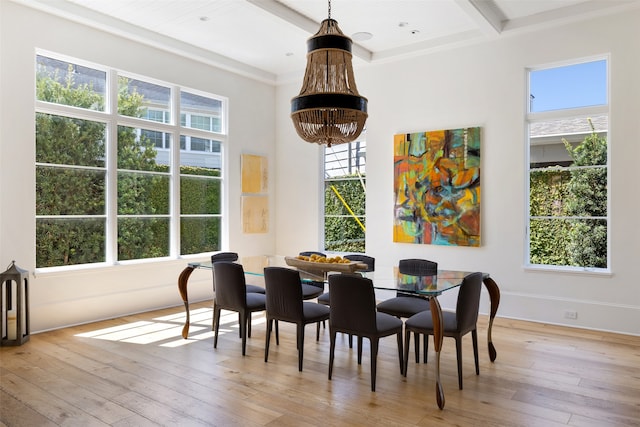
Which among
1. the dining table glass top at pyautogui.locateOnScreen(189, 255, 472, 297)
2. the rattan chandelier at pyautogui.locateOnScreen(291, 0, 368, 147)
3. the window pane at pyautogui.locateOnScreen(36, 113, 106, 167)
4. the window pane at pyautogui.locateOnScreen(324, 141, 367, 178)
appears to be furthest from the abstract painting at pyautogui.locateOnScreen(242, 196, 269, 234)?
the rattan chandelier at pyautogui.locateOnScreen(291, 0, 368, 147)

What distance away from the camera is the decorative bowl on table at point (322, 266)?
3961mm

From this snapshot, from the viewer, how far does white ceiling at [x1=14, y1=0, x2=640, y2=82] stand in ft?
16.3

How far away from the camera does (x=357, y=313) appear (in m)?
3.36

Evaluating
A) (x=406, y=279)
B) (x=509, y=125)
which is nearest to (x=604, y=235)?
(x=509, y=125)

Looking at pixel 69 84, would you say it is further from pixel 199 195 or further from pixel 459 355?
pixel 459 355

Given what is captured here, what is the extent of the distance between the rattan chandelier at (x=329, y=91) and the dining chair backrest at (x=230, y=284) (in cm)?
134

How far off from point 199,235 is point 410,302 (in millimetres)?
3584

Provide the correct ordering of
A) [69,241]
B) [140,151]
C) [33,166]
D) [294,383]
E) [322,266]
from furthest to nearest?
1. [140,151]
2. [69,241]
3. [33,166]
4. [322,266]
5. [294,383]

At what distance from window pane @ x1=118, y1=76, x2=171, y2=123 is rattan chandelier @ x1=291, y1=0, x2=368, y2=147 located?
2919 millimetres

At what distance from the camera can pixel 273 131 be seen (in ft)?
25.4

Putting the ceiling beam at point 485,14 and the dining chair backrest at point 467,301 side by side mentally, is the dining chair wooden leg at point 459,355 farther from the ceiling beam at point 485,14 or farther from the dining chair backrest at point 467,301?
the ceiling beam at point 485,14

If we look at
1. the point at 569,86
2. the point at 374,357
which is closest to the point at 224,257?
the point at 374,357

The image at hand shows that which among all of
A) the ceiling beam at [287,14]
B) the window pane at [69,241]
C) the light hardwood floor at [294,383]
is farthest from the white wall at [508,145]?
the window pane at [69,241]

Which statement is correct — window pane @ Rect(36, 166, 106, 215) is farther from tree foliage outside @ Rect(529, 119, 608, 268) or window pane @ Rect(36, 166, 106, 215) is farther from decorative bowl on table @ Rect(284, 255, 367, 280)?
tree foliage outside @ Rect(529, 119, 608, 268)
